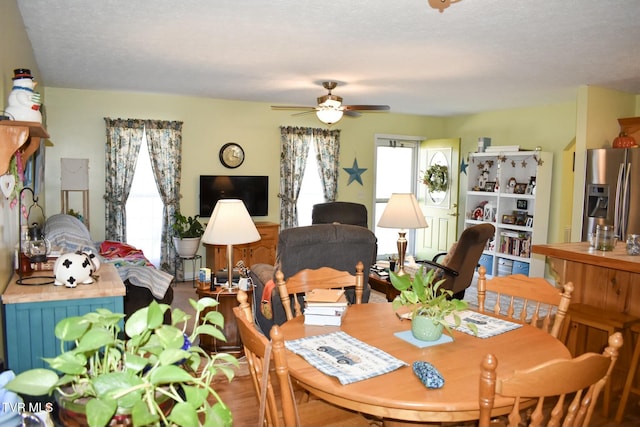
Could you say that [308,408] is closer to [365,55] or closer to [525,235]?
[365,55]

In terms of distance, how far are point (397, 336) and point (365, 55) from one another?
2760 millimetres

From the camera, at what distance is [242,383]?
3365 millimetres

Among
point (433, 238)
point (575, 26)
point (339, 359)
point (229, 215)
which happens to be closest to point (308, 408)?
point (339, 359)

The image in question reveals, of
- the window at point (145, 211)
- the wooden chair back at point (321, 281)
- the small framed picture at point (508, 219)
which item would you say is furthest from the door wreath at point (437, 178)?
the wooden chair back at point (321, 281)

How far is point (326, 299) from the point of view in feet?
7.52

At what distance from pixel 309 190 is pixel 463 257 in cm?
356

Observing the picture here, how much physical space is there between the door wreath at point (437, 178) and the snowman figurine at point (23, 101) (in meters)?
6.63

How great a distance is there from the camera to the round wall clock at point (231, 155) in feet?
22.4

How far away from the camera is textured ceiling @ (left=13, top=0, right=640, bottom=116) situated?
118 inches

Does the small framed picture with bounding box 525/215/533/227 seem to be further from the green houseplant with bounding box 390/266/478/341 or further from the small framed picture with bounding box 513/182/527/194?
the green houseplant with bounding box 390/266/478/341

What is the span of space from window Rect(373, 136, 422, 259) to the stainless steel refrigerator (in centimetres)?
338

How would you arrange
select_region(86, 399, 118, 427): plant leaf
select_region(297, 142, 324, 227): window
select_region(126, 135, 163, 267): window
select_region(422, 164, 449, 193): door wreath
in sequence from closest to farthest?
select_region(86, 399, 118, 427): plant leaf
select_region(126, 135, 163, 267): window
select_region(297, 142, 324, 227): window
select_region(422, 164, 449, 193): door wreath

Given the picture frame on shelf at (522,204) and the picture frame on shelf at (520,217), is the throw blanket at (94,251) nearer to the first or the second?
the picture frame on shelf at (520,217)

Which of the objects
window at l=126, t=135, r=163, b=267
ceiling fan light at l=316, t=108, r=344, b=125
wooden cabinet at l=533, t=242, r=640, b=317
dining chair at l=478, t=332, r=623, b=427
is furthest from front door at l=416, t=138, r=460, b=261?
dining chair at l=478, t=332, r=623, b=427
